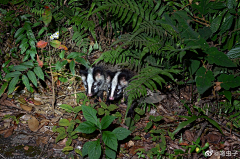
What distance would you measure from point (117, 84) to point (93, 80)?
1.83 ft

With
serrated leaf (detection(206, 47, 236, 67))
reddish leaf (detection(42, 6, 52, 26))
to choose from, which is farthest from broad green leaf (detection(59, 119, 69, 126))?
serrated leaf (detection(206, 47, 236, 67))

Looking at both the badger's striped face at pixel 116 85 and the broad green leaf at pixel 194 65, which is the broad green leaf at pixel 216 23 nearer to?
the broad green leaf at pixel 194 65

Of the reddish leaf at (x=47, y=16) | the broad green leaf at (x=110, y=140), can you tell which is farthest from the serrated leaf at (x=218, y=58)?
the reddish leaf at (x=47, y=16)

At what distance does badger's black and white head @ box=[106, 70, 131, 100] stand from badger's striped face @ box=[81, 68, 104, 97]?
305 mm

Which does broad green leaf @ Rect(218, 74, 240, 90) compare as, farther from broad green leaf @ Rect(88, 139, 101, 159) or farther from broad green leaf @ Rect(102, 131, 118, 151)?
broad green leaf @ Rect(88, 139, 101, 159)

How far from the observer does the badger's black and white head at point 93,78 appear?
4157 millimetres

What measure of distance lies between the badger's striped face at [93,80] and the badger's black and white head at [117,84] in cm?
31

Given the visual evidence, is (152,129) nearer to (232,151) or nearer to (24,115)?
(232,151)

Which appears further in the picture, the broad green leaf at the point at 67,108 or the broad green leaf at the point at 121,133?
the broad green leaf at the point at 67,108

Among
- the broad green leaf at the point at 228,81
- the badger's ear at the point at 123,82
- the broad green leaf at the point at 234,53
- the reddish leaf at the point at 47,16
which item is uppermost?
the reddish leaf at the point at 47,16

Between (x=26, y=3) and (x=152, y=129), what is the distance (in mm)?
3862

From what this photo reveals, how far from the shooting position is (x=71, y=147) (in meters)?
2.94

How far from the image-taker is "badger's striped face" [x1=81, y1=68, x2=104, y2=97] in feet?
13.6

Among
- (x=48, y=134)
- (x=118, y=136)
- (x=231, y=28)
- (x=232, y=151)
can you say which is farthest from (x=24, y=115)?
(x=231, y=28)
